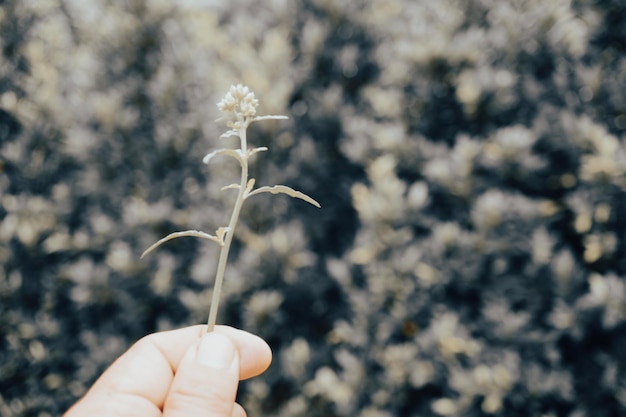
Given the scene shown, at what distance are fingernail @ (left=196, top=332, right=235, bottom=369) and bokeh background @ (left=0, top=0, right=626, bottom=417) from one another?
54.2 inches

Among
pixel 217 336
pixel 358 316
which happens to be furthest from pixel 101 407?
pixel 358 316

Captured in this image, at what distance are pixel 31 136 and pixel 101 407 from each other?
8.21ft

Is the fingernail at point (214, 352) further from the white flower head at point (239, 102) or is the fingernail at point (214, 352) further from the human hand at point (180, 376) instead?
the white flower head at point (239, 102)

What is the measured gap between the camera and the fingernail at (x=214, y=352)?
1.71 metres

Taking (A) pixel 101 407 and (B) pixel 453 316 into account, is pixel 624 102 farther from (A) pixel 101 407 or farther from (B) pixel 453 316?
(A) pixel 101 407

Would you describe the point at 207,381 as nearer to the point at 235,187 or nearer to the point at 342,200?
the point at 235,187

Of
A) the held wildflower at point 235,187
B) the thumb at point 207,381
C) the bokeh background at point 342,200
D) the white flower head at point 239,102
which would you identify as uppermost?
the bokeh background at point 342,200

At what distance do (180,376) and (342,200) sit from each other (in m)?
1.88

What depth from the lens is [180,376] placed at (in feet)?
5.60

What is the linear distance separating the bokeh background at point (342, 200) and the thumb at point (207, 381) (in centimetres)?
138

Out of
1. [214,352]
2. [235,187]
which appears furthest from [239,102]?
[214,352]

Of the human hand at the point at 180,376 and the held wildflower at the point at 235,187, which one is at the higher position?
the held wildflower at the point at 235,187

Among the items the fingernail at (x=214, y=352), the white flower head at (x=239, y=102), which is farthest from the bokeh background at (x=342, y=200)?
the white flower head at (x=239, y=102)

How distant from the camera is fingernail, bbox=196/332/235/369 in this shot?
171cm
